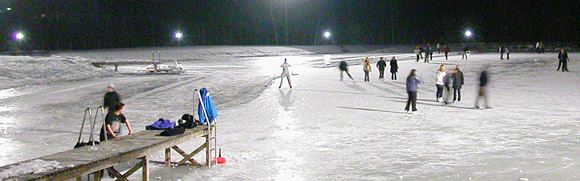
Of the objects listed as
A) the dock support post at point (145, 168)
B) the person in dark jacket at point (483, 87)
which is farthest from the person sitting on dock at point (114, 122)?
the person in dark jacket at point (483, 87)

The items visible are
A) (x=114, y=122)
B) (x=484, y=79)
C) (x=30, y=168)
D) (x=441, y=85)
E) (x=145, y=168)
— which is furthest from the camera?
(x=441, y=85)

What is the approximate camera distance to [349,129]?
41.9 feet

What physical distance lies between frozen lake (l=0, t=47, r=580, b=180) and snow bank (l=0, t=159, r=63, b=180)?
92.0 inches

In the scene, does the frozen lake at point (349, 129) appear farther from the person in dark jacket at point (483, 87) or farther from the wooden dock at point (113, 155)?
the wooden dock at point (113, 155)

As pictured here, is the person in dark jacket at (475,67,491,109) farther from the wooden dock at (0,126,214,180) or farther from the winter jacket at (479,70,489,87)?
the wooden dock at (0,126,214,180)

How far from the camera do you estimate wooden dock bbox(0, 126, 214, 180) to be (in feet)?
19.6

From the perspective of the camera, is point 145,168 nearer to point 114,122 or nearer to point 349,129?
point 114,122

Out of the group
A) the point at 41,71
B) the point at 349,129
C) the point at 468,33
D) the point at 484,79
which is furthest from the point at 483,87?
the point at 468,33

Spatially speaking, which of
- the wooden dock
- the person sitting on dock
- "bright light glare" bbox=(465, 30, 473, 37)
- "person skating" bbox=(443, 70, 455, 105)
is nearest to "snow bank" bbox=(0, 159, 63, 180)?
the wooden dock

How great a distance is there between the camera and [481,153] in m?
9.73

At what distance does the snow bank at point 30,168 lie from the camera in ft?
19.3

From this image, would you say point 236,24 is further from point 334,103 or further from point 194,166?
point 194,166

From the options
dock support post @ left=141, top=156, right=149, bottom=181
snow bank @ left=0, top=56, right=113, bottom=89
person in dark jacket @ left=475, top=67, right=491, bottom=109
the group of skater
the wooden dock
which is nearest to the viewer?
the wooden dock

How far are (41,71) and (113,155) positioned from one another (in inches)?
1054
